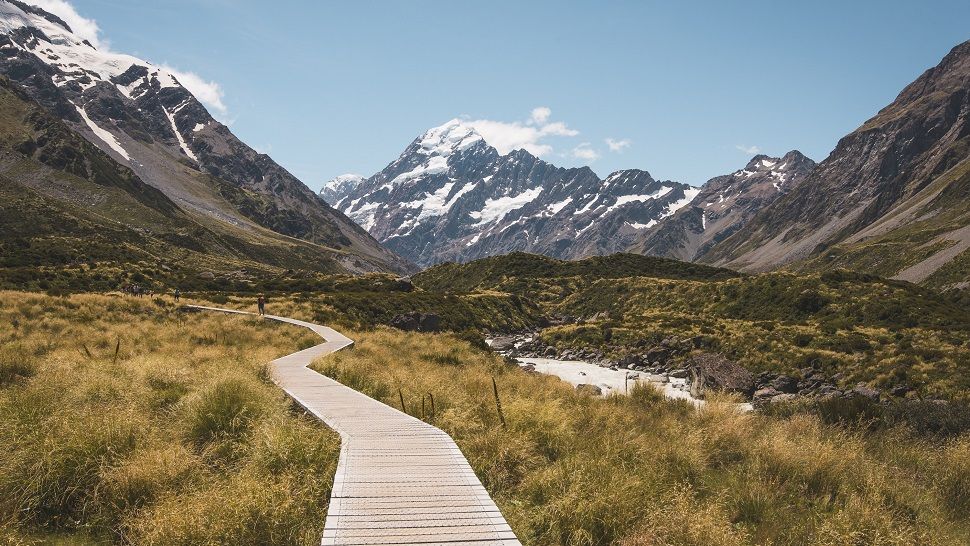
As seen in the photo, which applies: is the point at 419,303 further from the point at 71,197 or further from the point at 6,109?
the point at 6,109

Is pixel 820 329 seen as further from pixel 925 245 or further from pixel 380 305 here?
pixel 925 245

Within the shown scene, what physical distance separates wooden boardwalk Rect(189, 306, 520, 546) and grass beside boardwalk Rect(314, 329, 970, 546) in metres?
0.80

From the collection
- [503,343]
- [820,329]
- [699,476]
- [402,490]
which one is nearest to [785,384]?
[820,329]

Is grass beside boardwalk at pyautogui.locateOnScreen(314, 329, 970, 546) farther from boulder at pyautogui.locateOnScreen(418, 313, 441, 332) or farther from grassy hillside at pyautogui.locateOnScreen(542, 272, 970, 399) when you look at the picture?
boulder at pyautogui.locateOnScreen(418, 313, 441, 332)

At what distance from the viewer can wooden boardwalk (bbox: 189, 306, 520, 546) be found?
19.2 feet

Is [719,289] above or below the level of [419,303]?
above

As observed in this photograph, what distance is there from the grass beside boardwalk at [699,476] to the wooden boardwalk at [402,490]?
80 centimetres

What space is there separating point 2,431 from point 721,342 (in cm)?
4847

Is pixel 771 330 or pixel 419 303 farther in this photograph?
pixel 419 303

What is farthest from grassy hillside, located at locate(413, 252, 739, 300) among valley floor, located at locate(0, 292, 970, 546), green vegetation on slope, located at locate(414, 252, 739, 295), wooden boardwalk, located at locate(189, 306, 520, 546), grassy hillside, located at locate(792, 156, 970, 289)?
wooden boardwalk, located at locate(189, 306, 520, 546)

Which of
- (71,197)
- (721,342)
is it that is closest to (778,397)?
(721,342)

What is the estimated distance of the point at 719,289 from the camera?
74.8 m

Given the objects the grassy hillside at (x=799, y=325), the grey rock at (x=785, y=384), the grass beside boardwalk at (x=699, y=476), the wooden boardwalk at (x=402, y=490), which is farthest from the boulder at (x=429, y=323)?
the wooden boardwalk at (x=402, y=490)

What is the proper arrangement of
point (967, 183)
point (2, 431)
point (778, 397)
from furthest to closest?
1. point (967, 183)
2. point (778, 397)
3. point (2, 431)
